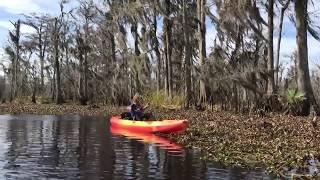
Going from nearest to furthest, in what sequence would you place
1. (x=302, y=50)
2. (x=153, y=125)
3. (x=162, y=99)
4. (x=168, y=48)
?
(x=153, y=125), (x=302, y=50), (x=162, y=99), (x=168, y=48)

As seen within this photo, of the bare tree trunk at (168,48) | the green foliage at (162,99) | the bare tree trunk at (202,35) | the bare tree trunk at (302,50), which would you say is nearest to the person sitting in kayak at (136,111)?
the bare tree trunk at (302,50)

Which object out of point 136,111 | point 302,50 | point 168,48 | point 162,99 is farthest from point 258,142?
point 168,48

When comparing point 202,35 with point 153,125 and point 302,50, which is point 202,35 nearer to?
point 302,50

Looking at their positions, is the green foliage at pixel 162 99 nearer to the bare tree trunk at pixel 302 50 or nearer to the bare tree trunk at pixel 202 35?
the bare tree trunk at pixel 202 35

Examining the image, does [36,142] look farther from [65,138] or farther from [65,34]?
[65,34]

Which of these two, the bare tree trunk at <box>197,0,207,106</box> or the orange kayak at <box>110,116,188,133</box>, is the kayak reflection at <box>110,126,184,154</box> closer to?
the orange kayak at <box>110,116,188,133</box>

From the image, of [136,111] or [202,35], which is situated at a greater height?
[202,35]

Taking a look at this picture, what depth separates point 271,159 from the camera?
14781 mm

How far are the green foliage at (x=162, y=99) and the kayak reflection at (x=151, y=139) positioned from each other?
11.3 m

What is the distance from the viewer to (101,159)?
52.8ft

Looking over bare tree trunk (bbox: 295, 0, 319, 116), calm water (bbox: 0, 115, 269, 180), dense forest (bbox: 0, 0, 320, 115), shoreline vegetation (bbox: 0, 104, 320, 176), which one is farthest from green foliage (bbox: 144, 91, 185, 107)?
calm water (bbox: 0, 115, 269, 180)

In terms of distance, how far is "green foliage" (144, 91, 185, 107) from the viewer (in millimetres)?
39934

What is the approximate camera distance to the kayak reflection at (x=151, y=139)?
1898cm

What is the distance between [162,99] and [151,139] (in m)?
19.2
